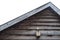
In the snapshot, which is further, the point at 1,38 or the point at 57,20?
the point at 57,20

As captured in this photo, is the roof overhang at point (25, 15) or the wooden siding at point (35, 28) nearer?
the roof overhang at point (25, 15)

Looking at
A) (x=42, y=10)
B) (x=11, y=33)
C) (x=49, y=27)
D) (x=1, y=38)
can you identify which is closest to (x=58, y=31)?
(x=49, y=27)

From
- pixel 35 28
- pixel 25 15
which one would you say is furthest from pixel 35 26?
pixel 25 15

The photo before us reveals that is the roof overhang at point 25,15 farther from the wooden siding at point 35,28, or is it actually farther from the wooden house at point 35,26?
the wooden siding at point 35,28

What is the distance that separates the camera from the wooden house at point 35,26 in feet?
18.2

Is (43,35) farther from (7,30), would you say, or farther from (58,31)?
(7,30)

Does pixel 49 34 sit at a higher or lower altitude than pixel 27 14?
lower

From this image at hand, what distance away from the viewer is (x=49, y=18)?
5953 millimetres

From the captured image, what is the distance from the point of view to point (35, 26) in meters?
5.75

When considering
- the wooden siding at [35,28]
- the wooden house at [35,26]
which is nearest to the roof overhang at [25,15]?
the wooden house at [35,26]

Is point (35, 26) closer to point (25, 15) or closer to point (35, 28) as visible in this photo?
point (35, 28)

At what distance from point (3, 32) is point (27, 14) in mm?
1180

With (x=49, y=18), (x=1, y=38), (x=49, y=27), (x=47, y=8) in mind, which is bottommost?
(x=1, y=38)

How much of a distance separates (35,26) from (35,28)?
89mm
